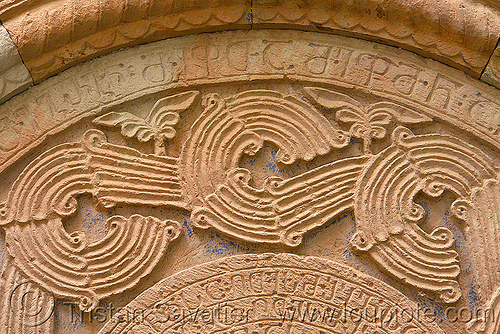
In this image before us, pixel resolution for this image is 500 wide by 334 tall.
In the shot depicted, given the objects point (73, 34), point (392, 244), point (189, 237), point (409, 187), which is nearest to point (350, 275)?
point (392, 244)

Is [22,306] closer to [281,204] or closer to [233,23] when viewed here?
[281,204]

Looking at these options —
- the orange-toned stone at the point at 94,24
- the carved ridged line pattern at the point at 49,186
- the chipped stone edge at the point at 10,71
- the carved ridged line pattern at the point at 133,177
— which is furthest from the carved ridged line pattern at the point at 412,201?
the chipped stone edge at the point at 10,71

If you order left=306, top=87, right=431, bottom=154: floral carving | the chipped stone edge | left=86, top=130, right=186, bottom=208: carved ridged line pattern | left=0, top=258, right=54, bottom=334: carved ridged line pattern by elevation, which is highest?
left=306, top=87, right=431, bottom=154: floral carving

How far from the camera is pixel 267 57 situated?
12.2ft

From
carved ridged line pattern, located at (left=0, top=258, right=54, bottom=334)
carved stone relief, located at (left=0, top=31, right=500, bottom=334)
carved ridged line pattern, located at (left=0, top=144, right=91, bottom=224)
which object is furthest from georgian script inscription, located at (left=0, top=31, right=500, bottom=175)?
carved ridged line pattern, located at (left=0, top=258, right=54, bottom=334)

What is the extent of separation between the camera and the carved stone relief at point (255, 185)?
3.17 m

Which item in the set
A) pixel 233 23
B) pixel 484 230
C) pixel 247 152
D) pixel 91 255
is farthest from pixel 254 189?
pixel 484 230

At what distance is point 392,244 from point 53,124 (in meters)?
1.72

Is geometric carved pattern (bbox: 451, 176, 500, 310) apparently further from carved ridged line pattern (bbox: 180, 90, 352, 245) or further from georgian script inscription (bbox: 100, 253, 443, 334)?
carved ridged line pattern (bbox: 180, 90, 352, 245)

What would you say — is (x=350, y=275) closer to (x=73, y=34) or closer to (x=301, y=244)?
(x=301, y=244)

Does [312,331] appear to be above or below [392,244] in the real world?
below

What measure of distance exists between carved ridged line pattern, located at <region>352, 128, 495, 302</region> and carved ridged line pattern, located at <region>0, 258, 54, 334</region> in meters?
1.41

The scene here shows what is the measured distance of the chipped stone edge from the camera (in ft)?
11.3

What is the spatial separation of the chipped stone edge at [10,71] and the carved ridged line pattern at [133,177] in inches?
18.8
